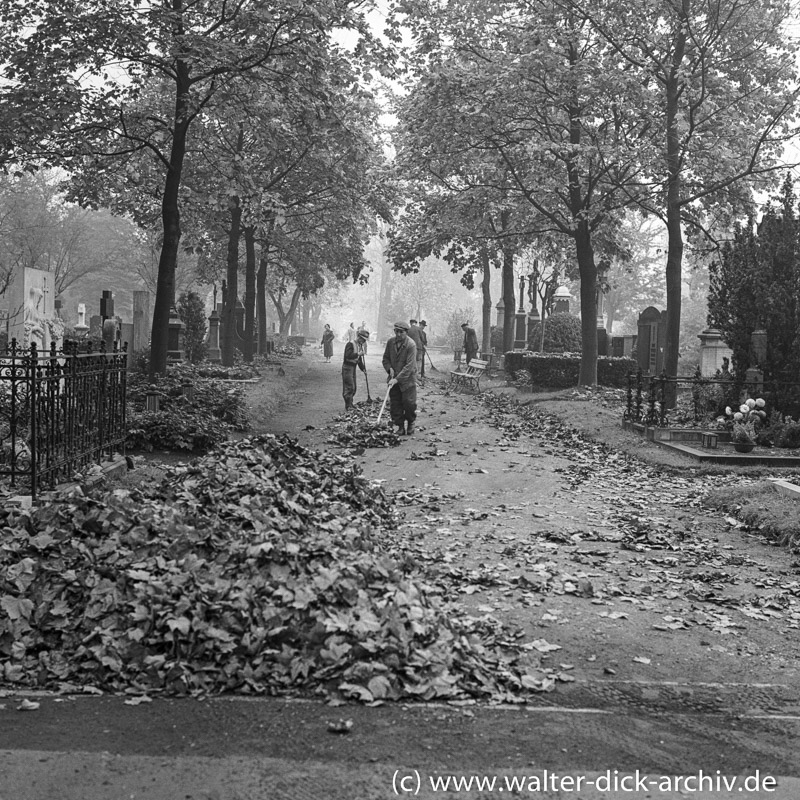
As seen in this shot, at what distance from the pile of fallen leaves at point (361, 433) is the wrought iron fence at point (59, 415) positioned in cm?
443

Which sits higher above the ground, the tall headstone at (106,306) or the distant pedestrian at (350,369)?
the tall headstone at (106,306)

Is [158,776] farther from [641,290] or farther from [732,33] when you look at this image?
[641,290]

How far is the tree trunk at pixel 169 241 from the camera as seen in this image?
1738cm

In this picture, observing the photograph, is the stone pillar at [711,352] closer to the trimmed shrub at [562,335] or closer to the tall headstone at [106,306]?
the trimmed shrub at [562,335]

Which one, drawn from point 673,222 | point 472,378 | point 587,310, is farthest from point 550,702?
point 472,378

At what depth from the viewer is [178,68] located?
17.6 metres

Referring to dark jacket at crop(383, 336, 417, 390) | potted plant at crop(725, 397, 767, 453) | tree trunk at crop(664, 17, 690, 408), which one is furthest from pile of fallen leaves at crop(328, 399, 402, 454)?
Result: tree trunk at crop(664, 17, 690, 408)

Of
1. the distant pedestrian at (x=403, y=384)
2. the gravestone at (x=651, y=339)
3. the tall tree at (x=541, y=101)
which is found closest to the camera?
the distant pedestrian at (x=403, y=384)

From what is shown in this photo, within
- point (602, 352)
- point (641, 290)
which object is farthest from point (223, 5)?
point (641, 290)

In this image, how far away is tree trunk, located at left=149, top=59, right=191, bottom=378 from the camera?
17375 millimetres

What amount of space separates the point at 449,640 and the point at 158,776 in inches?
73.8

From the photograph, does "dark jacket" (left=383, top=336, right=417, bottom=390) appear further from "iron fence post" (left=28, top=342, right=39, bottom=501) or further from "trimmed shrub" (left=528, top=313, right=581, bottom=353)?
"trimmed shrub" (left=528, top=313, right=581, bottom=353)

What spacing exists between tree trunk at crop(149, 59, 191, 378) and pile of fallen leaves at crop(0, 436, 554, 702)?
34.7ft

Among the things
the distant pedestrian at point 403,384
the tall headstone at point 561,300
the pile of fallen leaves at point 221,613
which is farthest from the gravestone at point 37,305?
the tall headstone at point 561,300
